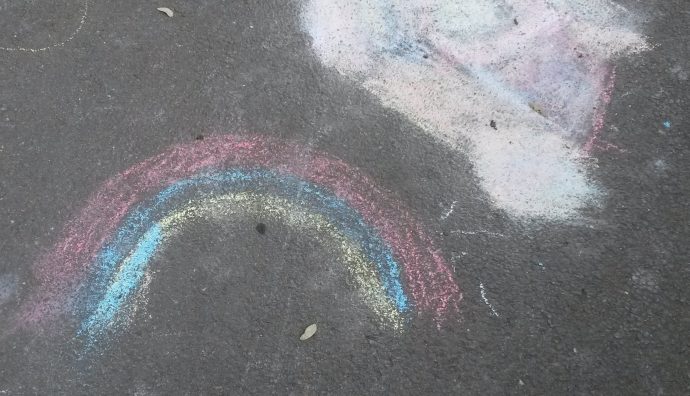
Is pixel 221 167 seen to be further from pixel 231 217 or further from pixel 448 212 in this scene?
pixel 448 212

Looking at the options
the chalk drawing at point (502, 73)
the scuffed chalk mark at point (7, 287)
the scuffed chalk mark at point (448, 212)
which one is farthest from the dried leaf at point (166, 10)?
the scuffed chalk mark at point (448, 212)

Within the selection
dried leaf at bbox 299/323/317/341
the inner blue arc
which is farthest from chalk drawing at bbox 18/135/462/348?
dried leaf at bbox 299/323/317/341

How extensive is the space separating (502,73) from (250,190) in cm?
189

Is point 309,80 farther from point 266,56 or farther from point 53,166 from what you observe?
point 53,166

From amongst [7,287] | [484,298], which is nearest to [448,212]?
[484,298]

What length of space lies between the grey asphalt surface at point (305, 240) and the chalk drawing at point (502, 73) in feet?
0.40

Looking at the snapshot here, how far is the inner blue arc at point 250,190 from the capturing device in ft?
11.0

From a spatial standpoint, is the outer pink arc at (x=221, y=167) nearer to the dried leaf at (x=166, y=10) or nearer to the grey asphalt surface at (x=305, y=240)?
the grey asphalt surface at (x=305, y=240)

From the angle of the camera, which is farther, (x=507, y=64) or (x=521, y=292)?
(x=507, y=64)

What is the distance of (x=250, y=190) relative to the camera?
11.9 ft

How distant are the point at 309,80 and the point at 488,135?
4.14 feet

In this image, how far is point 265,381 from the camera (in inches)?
122

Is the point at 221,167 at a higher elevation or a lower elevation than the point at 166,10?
lower

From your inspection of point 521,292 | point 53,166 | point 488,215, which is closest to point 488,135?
point 488,215
